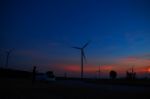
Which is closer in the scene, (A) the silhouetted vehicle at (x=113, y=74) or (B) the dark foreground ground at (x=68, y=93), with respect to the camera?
(B) the dark foreground ground at (x=68, y=93)

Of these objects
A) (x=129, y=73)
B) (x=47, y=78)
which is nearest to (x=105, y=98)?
(x=47, y=78)

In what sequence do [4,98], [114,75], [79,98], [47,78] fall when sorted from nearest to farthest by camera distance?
[4,98] < [79,98] < [47,78] < [114,75]

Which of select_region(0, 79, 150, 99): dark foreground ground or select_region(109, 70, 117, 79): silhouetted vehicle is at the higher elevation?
select_region(109, 70, 117, 79): silhouetted vehicle

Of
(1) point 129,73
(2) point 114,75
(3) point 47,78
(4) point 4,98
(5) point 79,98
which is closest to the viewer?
(4) point 4,98

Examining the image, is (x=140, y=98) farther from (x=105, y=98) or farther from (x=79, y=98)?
(x=79, y=98)

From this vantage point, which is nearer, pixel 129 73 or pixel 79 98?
pixel 79 98

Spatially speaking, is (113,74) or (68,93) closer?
(68,93)

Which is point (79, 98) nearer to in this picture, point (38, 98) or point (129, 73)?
point (38, 98)

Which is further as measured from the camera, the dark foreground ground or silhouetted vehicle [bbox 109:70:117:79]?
silhouetted vehicle [bbox 109:70:117:79]

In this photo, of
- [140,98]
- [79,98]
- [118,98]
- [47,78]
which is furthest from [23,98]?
[47,78]

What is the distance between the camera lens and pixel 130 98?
21.3 meters

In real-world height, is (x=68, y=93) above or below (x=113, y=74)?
below

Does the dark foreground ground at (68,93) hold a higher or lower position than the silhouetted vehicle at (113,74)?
lower

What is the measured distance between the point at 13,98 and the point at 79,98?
4.84 m
